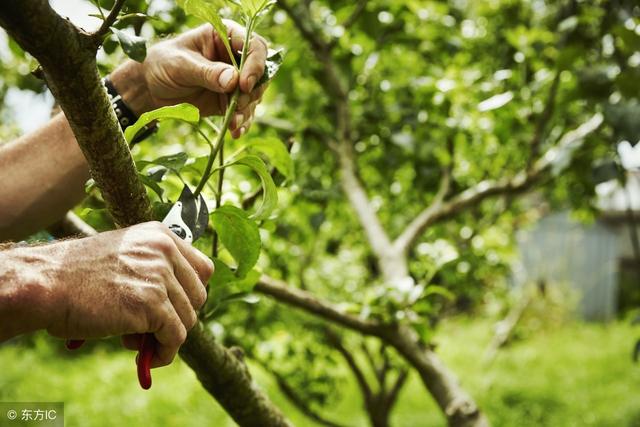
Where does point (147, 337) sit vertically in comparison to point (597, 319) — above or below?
above

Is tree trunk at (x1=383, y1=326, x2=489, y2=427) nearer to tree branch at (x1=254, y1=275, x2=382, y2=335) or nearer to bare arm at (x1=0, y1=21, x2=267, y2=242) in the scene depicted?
tree branch at (x1=254, y1=275, x2=382, y2=335)

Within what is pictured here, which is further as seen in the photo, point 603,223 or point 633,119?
point 603,223

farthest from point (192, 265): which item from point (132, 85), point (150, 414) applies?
point (150, 414)

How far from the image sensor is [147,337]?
0.62 metres

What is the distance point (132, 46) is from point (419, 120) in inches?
49.1

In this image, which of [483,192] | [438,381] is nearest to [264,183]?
[438,381]

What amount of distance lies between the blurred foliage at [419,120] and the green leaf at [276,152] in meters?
0.21

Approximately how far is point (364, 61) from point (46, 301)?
1505 millimetres

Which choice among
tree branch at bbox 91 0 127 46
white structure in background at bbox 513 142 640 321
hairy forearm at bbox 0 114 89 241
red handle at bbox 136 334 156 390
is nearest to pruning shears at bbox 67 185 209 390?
red handle at bbox 136 334 156 390

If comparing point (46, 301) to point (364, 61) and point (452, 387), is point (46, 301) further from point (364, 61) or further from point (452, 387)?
point (364, 61)

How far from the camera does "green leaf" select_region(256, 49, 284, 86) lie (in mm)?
709

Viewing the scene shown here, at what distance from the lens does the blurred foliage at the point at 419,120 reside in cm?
152

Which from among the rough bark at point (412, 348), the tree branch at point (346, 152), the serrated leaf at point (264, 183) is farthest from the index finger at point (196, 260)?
the tree branch at point (346, 152)

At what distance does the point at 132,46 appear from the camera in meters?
0.66
